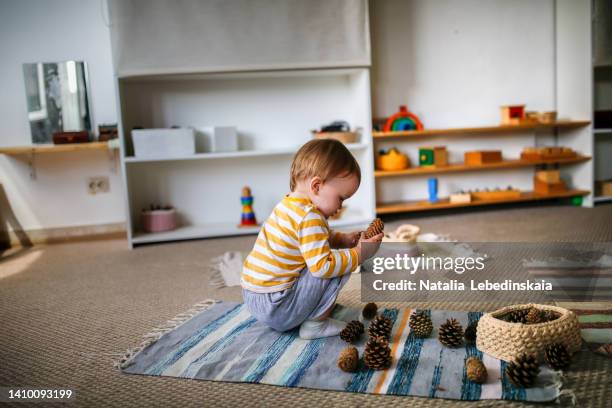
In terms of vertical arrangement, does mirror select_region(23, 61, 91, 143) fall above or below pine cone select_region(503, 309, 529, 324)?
above

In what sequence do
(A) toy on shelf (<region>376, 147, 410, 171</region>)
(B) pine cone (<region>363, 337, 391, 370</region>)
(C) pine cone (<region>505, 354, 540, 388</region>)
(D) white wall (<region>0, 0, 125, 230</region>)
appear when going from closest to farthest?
(C) pine cone (<region>505, 354, 540, 388</region>) < (B) pine cone (<region>363, 337, 391, 370</region>) < (D) white wall (<region>0, 0, 125, 230</region>) < (A) toy on shelf (<region>376, 147, 410, 171</region>)

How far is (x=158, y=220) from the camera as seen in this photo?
307 centimetres

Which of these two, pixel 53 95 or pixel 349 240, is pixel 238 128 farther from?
pixel 349 240

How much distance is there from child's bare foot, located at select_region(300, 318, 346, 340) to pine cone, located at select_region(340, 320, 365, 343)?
0.05 meters

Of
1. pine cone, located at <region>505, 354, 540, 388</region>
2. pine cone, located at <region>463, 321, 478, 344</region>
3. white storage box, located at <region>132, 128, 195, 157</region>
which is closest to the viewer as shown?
pine cone, located at <region>505, 354, 540, 388</region>

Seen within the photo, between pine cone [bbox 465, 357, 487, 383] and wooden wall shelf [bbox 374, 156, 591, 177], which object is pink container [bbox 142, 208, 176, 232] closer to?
wooden wall shelf [bbox 374, 156, 591, 177]

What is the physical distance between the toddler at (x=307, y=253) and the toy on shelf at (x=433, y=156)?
1.99m

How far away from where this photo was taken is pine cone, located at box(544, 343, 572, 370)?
3.75 ft

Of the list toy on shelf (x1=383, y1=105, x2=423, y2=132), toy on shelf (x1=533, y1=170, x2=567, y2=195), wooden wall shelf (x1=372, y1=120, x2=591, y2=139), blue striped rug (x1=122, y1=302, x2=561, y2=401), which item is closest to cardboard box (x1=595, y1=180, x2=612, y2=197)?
toy on shelf (x1=533, y1=170, x2=567, y2=195)

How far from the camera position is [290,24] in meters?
2.91

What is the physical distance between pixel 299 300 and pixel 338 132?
181cm

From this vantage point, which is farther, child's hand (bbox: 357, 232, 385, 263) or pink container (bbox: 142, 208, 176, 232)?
pink container (bbox: 142, 208, 176, 232)

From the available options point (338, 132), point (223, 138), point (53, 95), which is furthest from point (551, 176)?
point (53, 95)

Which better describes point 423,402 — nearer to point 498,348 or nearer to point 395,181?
point 498,348
